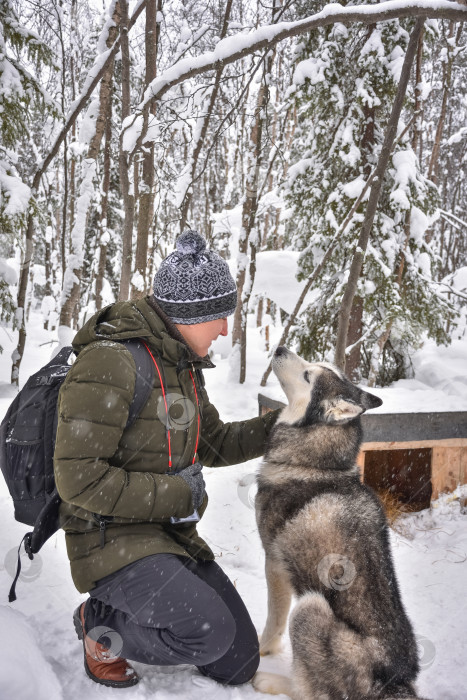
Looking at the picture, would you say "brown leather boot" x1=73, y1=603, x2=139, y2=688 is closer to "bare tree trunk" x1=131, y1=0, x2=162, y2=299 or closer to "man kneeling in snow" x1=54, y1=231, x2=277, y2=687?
Result: "man kneeling in snow" x1=54, y1=231, x2=277, y2=687

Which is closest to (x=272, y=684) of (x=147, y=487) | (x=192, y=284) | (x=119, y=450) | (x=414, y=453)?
(x=147, y=487)

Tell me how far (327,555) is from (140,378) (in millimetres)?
1280

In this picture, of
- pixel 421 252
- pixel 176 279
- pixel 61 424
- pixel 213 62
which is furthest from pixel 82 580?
pixel 421 252

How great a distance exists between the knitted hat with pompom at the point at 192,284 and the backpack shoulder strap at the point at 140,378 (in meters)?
0.27

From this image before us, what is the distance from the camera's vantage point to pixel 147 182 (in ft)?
20.7

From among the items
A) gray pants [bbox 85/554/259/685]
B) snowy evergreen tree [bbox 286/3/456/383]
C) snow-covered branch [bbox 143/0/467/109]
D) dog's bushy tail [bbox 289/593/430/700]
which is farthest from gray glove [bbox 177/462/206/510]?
snowy evergreen tree [bbox 286/3/456/383]

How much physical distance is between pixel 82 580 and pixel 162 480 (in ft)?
1.89

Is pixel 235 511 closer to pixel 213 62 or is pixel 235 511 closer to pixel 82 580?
pixel 82 580

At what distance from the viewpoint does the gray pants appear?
214 centimetres

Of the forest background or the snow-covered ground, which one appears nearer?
the snow-covered ground

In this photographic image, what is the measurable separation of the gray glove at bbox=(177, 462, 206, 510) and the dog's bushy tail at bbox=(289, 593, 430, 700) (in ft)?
2.35

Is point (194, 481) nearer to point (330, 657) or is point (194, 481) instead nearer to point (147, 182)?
point (330, 657)

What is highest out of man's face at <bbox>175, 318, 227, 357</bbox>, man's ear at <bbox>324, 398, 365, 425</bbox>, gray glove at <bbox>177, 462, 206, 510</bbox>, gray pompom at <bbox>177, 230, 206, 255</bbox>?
gray pompom at <bbox>177, 230, 206, 255</bbox>

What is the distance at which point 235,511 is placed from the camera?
15.1 feet
